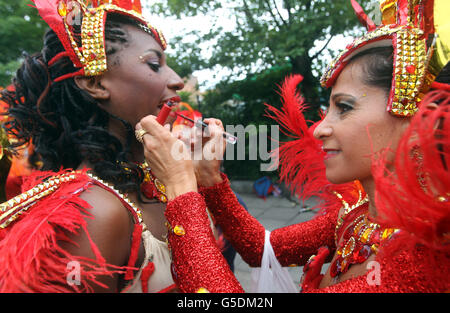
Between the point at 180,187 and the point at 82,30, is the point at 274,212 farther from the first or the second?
the point at 82,30

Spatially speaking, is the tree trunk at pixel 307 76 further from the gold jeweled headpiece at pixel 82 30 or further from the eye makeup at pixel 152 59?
the gold jeweled headpiece at pixel 82 30

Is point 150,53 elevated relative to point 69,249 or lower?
elevated

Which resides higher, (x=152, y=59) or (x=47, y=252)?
(x=152, y=59)

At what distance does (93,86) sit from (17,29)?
582 cm

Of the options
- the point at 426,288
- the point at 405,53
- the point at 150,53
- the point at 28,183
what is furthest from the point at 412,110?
the point at 28,183

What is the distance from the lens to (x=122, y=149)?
124 centimetres

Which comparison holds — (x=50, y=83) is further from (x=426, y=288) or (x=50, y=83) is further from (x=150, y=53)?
(x=426, y=288)

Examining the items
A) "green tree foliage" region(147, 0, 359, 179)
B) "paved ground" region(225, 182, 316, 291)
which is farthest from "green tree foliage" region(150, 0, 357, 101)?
"paved ground" region(225, 182, 316, 291)

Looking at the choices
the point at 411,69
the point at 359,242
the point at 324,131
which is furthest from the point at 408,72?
the point at 359,242

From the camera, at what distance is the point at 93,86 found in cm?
120

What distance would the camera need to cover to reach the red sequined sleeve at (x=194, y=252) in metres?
0.88

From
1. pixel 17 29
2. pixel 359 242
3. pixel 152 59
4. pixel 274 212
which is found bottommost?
pixel 274 212

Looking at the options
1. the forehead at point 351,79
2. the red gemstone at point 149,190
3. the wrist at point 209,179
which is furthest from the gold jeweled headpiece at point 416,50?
the red gemstone at point 149,190
